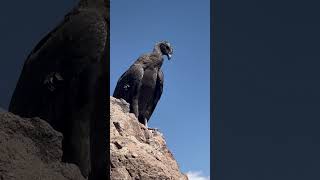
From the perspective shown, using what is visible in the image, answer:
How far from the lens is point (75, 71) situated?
84.9 inches

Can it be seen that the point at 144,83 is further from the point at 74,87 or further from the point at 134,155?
the point at 74,87

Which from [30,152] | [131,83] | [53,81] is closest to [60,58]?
[53,81]

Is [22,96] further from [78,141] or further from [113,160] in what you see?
[113,160]

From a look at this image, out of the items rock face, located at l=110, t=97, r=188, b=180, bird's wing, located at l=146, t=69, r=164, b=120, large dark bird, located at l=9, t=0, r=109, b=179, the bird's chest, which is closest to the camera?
large dark bird, located at l=9, t=0, r=109, b=179

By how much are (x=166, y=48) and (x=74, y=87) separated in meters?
8.40

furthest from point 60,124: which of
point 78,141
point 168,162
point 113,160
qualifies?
point 168,162

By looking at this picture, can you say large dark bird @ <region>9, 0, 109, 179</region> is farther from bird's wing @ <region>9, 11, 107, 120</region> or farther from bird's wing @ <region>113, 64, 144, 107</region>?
bird's wing @ <region>113, 64, 144, 107</region>

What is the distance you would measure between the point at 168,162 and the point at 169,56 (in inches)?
163

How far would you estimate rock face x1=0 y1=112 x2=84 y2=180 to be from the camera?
1698 millimetres

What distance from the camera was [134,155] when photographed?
19.7ft

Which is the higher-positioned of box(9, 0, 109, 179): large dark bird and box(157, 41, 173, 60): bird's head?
box(157, 41, 173, 60): bird's head

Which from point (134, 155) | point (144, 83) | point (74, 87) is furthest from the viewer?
point (144, 83)

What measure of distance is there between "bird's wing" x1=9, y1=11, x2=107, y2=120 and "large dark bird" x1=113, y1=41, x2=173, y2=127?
7.70m

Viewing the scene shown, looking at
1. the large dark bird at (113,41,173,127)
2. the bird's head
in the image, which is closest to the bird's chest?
the large dark bird at (113,41,173,127)
